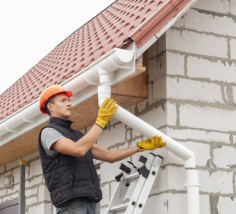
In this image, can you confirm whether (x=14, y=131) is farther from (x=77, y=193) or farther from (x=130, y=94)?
(x=77, y=193)

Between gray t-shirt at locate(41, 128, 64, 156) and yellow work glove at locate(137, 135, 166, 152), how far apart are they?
0.85 meters

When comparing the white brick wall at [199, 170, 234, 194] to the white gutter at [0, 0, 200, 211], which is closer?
the white gutter at [0, 0, 200, 211]

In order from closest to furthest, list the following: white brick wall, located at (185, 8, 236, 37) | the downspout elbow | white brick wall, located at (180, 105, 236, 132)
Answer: the downspout elbow, white brick wall, located at (180, 105, 236, 132), white brick wall, located at (185, 8, 236, 37)

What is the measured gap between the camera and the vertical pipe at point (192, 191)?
531cm

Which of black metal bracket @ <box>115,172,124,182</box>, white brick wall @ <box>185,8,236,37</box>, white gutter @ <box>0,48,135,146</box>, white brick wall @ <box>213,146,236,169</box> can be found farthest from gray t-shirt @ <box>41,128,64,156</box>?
white brick wall @ <box>185,8,236,37</box>

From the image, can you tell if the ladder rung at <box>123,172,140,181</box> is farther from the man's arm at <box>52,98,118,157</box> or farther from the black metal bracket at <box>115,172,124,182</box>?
the man's arm at <box>52,98,118,157</box>

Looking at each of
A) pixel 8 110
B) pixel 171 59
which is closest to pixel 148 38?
pixel 171 59

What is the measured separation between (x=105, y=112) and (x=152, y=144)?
583mm

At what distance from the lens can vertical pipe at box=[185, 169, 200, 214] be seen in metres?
5.31

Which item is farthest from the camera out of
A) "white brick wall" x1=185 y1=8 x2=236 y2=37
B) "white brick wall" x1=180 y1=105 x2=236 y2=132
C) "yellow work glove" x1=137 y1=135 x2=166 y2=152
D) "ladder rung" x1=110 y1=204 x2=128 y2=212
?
"white brick wall" x1=185 y1=8 x2=236 y2=37

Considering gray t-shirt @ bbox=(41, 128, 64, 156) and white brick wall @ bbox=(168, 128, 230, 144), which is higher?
white brick wall @ bbox=(168, 128, 230, 144)

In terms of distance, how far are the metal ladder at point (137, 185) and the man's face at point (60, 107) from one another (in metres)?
0.84

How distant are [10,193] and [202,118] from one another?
14.0 ft

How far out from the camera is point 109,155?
5.39 meters
